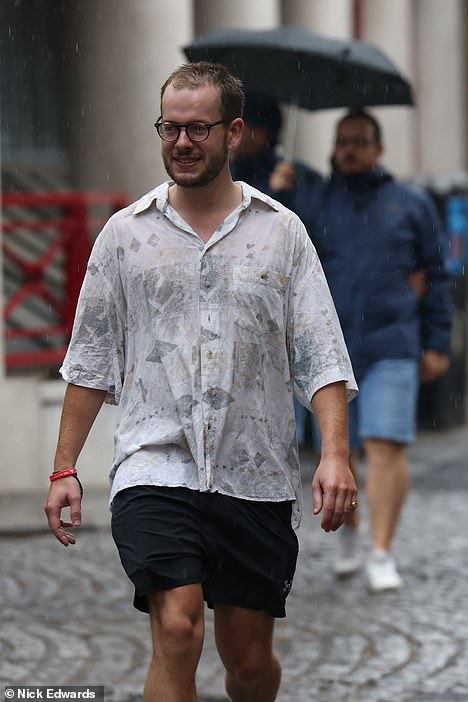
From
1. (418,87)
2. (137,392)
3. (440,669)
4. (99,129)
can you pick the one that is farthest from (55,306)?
(418,87)

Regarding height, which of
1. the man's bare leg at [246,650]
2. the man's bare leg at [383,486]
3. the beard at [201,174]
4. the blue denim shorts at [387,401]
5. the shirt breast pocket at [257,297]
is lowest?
the man's bare leg at [383,486]

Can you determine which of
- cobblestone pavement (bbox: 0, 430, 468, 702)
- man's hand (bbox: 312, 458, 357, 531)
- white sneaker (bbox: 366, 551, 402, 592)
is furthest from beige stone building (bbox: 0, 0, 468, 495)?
man's hand (bbox: 312, 458, 357, 531)

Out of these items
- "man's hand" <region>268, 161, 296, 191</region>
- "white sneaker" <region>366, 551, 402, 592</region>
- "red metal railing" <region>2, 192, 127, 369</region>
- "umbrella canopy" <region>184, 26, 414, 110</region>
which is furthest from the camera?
"red metal railing" <region>2, 192, 127, 369</region>

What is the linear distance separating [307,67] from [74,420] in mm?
4395

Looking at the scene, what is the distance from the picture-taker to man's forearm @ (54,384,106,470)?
4391mm

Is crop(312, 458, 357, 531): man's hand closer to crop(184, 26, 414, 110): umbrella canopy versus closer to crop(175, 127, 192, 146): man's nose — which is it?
crop(175, 127, 192, 146): man's nose

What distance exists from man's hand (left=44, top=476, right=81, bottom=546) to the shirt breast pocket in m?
0.60

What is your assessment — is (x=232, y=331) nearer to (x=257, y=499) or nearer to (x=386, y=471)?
(x=257, y=499)

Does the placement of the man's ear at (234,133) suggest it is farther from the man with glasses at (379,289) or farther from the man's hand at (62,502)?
the man with glasses at (379,289)

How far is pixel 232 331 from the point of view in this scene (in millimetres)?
4359

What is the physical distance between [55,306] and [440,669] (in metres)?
5.63

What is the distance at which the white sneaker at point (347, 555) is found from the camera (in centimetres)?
804

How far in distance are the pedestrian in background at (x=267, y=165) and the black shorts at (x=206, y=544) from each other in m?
3.44

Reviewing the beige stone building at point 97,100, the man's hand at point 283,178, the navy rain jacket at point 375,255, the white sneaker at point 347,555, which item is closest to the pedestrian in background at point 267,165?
the man's hand at point 283,178
